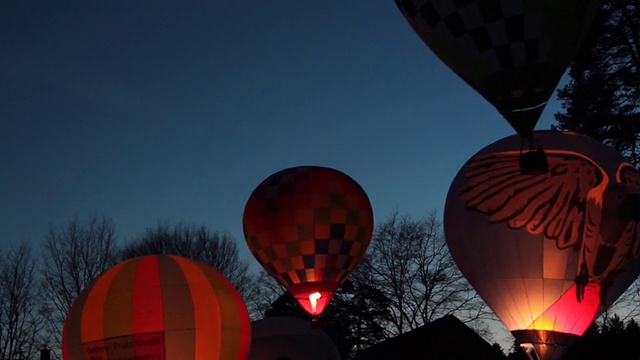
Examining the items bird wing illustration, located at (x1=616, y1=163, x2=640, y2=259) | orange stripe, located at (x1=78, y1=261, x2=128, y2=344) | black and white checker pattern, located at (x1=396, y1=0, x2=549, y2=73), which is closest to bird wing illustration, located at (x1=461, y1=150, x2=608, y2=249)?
bird wing illustration, located at (x1=616, y1=163, x2=640, y2=259)

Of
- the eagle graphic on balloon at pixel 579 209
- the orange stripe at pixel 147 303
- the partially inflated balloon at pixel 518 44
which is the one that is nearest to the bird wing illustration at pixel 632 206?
the eagle graphic on balloon at pixel 579 209

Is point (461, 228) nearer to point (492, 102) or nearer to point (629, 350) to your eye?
point (492, 102)

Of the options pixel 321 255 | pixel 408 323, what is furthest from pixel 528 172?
Result: pixel 408 323

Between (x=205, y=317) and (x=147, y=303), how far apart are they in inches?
31.4

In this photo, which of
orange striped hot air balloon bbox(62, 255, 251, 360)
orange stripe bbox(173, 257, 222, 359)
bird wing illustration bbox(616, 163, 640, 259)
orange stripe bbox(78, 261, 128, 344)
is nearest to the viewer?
orange striped hot air balloon bbox(62, 255, 251, 360)

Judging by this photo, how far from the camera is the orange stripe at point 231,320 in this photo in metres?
Answer: 11.4

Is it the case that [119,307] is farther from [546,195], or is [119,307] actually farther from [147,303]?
[546,195]

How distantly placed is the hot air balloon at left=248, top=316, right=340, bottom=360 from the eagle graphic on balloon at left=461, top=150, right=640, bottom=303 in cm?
554

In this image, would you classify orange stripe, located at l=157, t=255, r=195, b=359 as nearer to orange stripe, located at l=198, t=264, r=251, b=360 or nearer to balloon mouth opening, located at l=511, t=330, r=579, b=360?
orange stripe, located at l=198, t=264, r=251, b=360

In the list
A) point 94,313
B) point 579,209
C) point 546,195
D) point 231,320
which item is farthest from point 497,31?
point 94,313

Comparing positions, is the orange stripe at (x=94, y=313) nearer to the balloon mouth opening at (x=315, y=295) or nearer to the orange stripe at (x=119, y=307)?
the orange stripe at (x=119, y=307)

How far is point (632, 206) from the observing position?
1302cm

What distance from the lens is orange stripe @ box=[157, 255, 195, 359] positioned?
35.6 ft

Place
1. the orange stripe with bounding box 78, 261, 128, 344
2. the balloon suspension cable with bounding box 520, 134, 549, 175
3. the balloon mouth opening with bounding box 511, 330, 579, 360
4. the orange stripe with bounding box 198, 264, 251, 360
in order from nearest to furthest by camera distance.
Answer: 1. the orange stripe with bounding box 78, 261, 128, 344
2. the orange stripe with bounding box 198, 264, 251, 360
3. the balloon suspension cable with bounding box 520, 134, 549, 175
4. the balloon mouth opening with bounding box 511, 330, 579, 360
